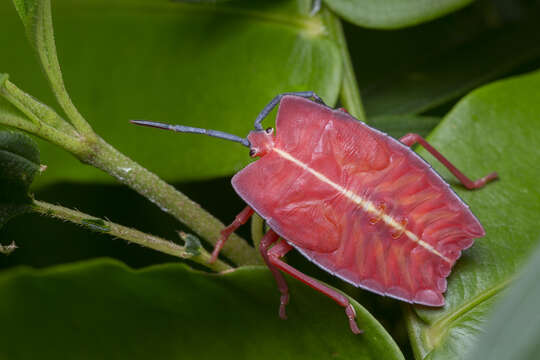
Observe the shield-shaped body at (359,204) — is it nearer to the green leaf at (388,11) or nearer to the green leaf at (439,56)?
the green leaf at (388,11)

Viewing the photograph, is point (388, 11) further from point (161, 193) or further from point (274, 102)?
point (161, 193)

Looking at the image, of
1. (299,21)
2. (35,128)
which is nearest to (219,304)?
(35,128)

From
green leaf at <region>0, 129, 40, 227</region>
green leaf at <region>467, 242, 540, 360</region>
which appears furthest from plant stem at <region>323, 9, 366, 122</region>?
green leaf at <region>467, 242, 540, 360</region>

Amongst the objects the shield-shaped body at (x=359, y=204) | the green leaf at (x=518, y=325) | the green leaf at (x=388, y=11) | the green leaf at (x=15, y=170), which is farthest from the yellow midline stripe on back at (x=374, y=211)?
the green leaf at (x=518, y=325)

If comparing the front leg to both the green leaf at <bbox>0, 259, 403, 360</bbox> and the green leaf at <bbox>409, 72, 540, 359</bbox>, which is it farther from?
the green leaf at <bbox>409, 72, 540, 359</bbox>

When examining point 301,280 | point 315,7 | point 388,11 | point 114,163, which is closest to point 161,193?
point 114,163

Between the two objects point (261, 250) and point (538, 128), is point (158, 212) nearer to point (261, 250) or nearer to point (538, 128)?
point (261, 250)
